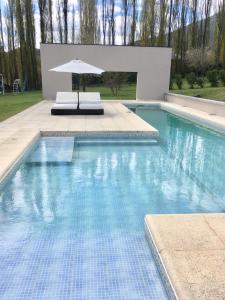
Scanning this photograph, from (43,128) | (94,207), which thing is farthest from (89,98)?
(94,207)

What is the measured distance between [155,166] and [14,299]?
385 centimetres

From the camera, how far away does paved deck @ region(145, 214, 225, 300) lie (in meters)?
2.08

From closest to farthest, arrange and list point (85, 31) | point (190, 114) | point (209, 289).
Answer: point (209, 289)
point (190, 114)
point (85, 31)

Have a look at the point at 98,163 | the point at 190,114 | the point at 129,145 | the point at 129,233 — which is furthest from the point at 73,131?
the point at 190,114

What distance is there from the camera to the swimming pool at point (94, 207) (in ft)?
8.18

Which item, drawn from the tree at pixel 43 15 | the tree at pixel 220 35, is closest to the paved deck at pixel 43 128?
the tree at pixel 43 15

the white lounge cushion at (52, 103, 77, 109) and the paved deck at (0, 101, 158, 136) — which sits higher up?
the white lounge cushion at (52, 103, 77, 109)

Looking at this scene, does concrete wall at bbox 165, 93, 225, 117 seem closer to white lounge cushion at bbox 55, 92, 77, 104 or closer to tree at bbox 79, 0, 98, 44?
white lounge cushion at bbox 55, 92, 77, 104

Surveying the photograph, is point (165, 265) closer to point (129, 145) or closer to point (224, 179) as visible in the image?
point (224, 179)

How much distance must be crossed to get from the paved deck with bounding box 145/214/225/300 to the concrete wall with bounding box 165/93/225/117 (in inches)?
329

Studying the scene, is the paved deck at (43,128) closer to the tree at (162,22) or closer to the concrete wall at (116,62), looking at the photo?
the concrete wall at (116,62)

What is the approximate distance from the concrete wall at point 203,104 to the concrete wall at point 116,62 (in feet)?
6.30

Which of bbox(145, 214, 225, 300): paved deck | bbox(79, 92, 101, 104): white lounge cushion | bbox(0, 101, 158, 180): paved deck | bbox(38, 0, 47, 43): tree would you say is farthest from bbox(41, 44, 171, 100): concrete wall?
bbox(145, 214, 225, 300): paved deck

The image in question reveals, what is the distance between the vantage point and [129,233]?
328cm
